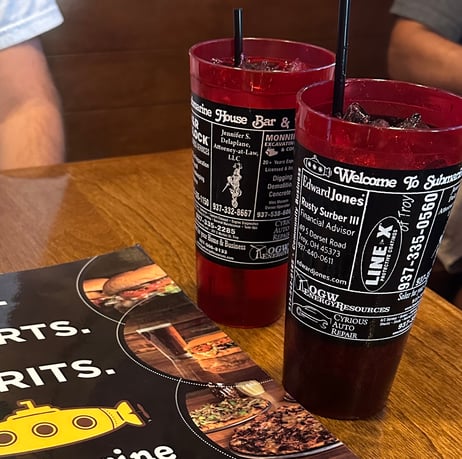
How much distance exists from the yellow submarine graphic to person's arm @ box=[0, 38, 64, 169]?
0.62 metres

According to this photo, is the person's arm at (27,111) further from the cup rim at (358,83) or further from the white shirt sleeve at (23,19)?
the cup rim at (358,83)

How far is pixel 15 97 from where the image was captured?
3.32 ft

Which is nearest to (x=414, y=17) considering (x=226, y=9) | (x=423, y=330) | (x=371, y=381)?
(x=226, y=9)

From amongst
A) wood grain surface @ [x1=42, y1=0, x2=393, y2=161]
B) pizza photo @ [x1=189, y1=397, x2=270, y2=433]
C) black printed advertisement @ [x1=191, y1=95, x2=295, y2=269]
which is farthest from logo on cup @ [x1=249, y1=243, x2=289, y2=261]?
wood grain surface @ [x1=42, y1=0, x2=393, y2=161]

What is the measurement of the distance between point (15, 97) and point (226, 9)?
0.93m

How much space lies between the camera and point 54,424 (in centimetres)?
37

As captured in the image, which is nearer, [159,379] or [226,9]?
[159,379]

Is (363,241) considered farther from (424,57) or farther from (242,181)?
(424,57)

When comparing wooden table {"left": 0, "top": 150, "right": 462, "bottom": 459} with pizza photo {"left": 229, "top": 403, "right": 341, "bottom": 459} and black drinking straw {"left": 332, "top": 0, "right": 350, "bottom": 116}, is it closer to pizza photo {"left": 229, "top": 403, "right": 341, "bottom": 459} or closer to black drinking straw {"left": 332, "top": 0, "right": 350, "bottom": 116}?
pizza photo {"left": 229, "top": 403, "right": 341, "bottom": 459}

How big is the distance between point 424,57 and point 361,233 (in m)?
0.88

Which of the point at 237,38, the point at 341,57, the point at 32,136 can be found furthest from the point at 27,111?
the point at 341,57

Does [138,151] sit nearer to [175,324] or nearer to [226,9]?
[226,9]

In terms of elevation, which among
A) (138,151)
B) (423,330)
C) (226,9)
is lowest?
(138,151)

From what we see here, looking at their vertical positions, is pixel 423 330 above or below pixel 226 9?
below
